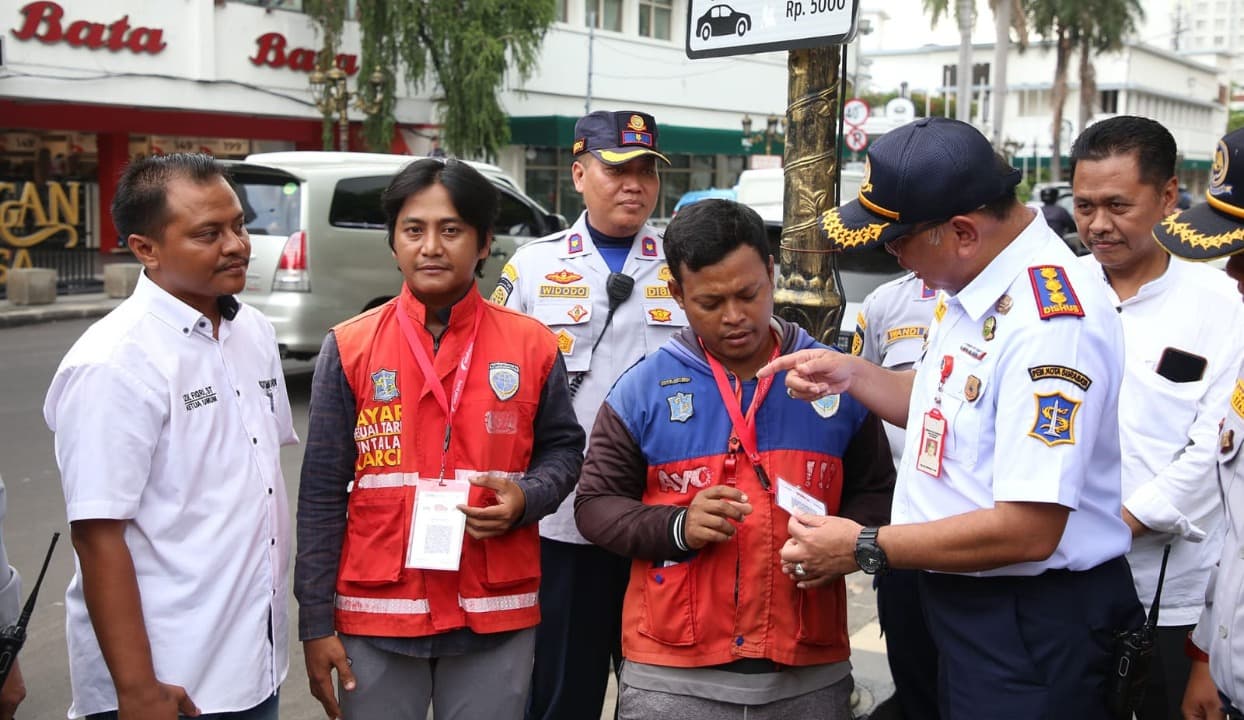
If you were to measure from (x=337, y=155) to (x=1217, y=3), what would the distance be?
155 metres

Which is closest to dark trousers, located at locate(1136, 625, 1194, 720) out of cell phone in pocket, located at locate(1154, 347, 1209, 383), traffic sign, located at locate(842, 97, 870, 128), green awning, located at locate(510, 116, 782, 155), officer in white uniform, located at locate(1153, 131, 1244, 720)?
officer in white uniform, located at locate(1153, 131, 1244, 720)

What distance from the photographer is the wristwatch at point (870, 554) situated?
2.20 metres

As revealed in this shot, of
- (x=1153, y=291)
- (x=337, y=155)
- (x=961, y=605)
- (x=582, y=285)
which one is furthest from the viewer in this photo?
(x=337, y=155)

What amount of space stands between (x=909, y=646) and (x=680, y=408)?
121 centimetres

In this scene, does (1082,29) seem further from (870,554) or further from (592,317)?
(870,554)

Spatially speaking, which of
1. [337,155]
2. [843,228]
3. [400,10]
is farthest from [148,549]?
[400,10]

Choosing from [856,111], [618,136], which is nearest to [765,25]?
[618,136]

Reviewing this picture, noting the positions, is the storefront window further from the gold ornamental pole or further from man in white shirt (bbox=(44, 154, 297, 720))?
man in white shirt (bbox=(44, 154, 297, 720))

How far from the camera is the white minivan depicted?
31.9 feet

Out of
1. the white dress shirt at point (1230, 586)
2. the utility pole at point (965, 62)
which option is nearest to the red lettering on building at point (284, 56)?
the utility pole at point (965, 62)

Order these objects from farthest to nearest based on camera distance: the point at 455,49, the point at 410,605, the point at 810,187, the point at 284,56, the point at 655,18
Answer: the point at 655,18 < the point at 455,49 < the point at 284,56 < the point at 810,187 < the point at 410,605

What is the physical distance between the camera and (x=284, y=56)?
78.1 feet

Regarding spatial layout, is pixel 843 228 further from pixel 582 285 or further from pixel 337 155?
pixel 337 155

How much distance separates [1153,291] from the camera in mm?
3094
